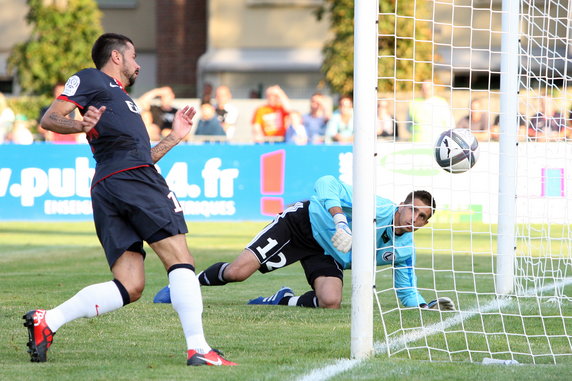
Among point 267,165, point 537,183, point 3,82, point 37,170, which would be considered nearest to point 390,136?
point 267,165

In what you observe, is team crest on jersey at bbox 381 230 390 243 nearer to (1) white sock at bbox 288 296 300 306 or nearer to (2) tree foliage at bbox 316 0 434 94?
(1) white sock at bbox 288 296 300 306

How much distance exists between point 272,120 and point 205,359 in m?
13.8

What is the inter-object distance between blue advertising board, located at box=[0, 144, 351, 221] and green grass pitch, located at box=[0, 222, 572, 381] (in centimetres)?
613

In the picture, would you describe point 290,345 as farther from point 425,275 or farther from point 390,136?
point 390,136

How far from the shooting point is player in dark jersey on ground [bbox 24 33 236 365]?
19.4ft

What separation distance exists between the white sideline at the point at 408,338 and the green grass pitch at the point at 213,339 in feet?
0.19

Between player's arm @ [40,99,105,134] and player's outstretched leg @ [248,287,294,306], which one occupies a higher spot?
player's arm @ [40,99,105,134]

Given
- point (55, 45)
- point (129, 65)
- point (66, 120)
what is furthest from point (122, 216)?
point (55, 45)

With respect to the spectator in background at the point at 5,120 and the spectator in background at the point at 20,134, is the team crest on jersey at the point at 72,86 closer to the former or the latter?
the spectator in background at the point at 20,134

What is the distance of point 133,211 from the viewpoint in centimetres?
599

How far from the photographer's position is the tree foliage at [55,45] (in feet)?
86.6

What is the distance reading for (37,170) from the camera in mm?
17797

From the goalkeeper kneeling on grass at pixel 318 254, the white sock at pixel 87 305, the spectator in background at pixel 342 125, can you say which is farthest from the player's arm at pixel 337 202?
the spectator in background at pixel 342 125

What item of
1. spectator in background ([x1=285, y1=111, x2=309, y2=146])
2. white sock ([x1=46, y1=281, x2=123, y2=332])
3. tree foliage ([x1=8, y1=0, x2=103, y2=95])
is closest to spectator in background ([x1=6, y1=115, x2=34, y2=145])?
spectator in background ([x1=285, y1=111, x2=309, y2=146])
